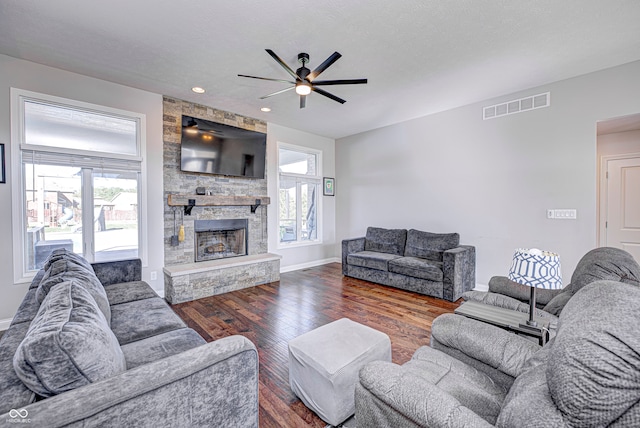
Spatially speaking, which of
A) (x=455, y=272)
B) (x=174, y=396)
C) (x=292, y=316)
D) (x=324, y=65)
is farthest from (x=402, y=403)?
(x=455, y=272)

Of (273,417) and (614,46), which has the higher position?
(614,46)

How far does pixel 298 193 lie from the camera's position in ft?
19.1

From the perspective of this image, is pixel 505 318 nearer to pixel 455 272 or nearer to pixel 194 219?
pixel 455 272

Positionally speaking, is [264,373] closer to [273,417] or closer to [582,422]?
[273,417]

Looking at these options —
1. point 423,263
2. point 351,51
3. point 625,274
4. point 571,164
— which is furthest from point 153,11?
point 571,164

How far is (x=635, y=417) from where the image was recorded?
63 cm

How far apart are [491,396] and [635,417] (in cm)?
71

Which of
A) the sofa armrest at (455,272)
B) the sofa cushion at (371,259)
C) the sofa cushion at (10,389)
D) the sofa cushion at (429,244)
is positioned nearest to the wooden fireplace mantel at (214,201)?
the sofa cushion at (371,259)

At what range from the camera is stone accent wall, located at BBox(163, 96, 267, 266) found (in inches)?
157

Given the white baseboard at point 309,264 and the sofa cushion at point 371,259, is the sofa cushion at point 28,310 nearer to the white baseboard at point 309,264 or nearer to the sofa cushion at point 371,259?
the white baseboard at point 309,264

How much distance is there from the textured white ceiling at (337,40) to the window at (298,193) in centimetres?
199

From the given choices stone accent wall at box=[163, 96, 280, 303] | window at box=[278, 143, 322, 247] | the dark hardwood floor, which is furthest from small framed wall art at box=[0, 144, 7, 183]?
window at box=[278, 143, 322, 247]

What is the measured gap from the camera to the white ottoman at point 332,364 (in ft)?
5.13

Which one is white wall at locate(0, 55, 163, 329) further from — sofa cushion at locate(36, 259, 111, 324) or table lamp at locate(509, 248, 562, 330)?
table lamp at locate(509, 248, 562, 330)
